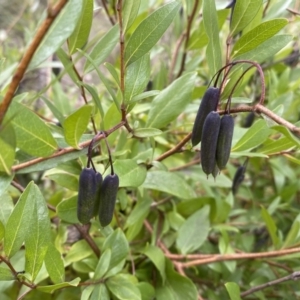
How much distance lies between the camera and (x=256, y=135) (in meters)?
0.58

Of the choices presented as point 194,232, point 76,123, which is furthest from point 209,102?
point 194,232

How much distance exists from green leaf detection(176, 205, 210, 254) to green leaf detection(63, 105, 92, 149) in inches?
14.3

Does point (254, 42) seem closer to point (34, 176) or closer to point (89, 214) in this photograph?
point (89, 214)

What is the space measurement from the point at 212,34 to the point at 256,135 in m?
0.16

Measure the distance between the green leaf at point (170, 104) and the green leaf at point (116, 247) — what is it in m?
0.17

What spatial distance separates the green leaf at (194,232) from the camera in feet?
2.43

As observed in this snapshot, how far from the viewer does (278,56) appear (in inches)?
45.1

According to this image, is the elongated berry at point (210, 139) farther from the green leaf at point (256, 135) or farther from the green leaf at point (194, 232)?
the green leaf at point (194, 232)

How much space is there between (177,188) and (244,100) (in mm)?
205

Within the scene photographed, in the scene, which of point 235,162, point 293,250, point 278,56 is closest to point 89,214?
point 293,250

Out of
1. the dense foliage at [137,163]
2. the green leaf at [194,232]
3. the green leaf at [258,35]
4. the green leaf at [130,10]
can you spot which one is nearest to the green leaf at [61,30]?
the dense foliage at [137,163]

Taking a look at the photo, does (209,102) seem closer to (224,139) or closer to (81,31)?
(224,139)

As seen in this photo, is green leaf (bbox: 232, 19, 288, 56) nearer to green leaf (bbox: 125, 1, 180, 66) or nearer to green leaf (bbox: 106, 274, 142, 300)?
green leaf (bbox: 125, 1, 180, 66)

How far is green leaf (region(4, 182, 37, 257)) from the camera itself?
0.46 meters
